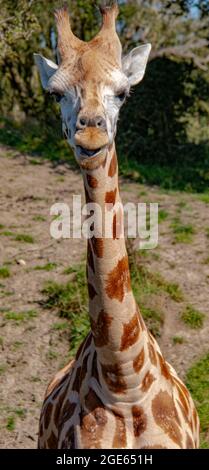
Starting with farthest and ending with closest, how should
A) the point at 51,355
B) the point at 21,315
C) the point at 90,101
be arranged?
1. the point at 21,315
2. the point at 51,355
3. the point at 90,101

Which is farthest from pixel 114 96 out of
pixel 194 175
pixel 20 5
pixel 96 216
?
pixel 194 175

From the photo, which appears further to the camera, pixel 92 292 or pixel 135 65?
pixel 135 65

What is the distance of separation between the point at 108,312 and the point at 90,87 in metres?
1.31

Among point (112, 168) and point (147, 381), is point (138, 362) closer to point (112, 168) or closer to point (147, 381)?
point (147, 381)

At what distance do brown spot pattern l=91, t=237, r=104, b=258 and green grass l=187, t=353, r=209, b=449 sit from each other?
11.6 ft

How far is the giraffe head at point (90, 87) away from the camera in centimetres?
379

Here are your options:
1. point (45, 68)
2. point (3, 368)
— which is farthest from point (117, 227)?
point (3, 368)

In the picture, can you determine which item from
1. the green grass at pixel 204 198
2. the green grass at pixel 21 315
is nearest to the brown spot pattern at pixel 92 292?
the green grass at pixel 21 315

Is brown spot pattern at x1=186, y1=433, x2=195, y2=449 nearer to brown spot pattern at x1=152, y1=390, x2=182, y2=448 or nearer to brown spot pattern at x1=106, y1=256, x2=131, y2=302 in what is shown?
brown spot pattern at x1=152, y1=390, x2=182, y2=448

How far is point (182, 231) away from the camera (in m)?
11.8

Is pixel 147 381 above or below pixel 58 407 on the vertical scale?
above

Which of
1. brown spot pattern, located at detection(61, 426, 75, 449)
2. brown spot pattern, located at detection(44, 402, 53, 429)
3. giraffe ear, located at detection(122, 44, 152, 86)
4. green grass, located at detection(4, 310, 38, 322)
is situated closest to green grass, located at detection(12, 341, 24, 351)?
green grass, located at detection(4, 310, 38, 322)

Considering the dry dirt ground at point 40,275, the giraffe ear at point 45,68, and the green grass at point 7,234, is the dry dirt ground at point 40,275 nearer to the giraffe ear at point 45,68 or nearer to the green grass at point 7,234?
Result: the green grass at point 7,234

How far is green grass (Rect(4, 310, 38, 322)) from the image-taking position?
926cm
